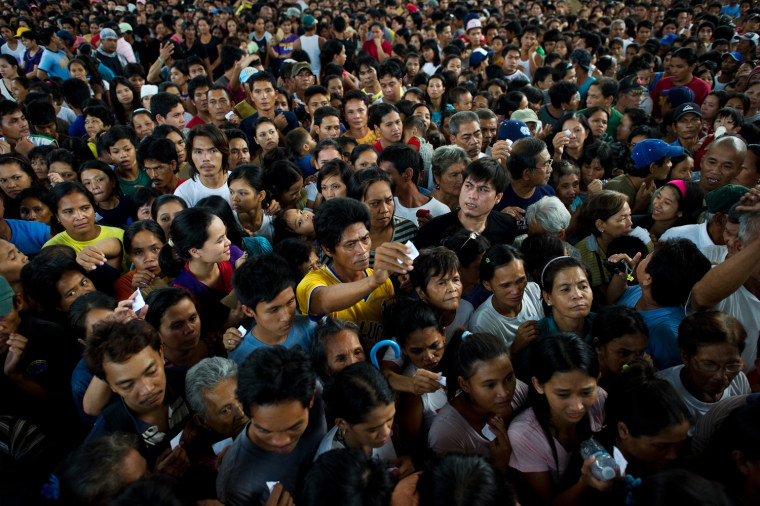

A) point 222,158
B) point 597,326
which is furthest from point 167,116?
point 597,326

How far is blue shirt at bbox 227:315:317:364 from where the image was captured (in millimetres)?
2418

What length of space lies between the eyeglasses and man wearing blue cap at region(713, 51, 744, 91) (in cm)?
643

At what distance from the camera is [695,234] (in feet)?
10.3

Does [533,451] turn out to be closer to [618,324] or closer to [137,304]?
[618,324]

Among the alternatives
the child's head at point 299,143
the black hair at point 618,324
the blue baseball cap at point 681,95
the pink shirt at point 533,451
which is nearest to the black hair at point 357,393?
the pink shirt at point 533,451

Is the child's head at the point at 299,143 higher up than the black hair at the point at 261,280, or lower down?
lower down

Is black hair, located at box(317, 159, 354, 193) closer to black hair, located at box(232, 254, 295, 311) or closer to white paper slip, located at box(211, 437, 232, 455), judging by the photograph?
black hair, located at box(232, 254, 295, 311)

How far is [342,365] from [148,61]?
30.6 ft

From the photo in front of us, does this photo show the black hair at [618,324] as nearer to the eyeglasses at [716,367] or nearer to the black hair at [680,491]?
the eyeglasses at [716,367]

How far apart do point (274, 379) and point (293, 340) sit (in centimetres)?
66

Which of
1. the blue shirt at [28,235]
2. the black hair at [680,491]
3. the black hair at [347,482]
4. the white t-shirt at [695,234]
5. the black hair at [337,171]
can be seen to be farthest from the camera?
the black hair at [337,171]

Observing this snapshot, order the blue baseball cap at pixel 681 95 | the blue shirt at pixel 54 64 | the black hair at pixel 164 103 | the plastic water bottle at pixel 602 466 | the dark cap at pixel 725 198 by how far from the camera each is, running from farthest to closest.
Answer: the blue shirt at pixel 54 64, the blue baseball cap at pixel 681 95, the black hair at pixel 164 103, the dark cap at pixel 725 198, the plastic water bottle at pixel 602 466

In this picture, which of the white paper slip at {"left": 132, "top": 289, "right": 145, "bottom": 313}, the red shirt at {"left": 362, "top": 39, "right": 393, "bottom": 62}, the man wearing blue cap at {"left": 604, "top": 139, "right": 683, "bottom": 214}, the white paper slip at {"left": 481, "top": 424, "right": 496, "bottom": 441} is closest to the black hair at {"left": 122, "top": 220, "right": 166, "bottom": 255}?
the white paper slip at {"left": 132, "top": 289, "right": 145, "bottom": 313}

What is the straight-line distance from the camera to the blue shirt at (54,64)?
7.38 metres
